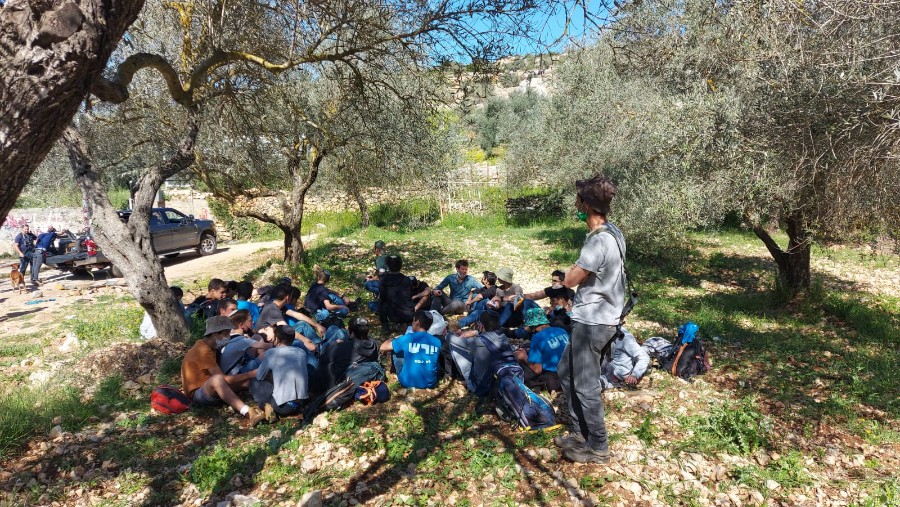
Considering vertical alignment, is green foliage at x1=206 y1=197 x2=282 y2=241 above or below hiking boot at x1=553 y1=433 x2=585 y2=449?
above

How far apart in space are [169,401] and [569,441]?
3.91 metres

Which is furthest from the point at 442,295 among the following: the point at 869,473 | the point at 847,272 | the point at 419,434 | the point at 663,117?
the point at 847,272

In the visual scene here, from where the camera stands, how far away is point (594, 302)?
3.44 m

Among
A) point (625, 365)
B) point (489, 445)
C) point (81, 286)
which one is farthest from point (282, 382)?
point (81, 286)

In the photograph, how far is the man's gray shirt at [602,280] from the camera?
3408 mm

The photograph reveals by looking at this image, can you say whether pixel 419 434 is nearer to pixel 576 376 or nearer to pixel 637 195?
pixel 576 376

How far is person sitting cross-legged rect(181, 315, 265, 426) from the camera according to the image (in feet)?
15.9

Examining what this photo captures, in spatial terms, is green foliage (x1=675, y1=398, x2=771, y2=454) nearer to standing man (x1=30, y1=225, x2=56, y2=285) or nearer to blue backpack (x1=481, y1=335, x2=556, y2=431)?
blue backpack (x1=481, y1=335, x2=556, y2=431)

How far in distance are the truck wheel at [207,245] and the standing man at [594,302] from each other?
15456 mm

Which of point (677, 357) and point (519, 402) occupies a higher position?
point (519, 402)

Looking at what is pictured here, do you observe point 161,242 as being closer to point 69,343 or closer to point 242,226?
point 242,226

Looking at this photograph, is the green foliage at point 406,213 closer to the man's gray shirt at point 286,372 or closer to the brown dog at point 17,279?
the brown dog at point 17,279

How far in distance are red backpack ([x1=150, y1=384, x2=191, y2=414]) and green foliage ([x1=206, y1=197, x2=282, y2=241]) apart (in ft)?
49.4

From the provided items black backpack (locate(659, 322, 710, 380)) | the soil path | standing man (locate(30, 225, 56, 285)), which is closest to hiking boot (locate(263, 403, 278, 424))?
black backpack (locate(659, 322, 710, 380))
